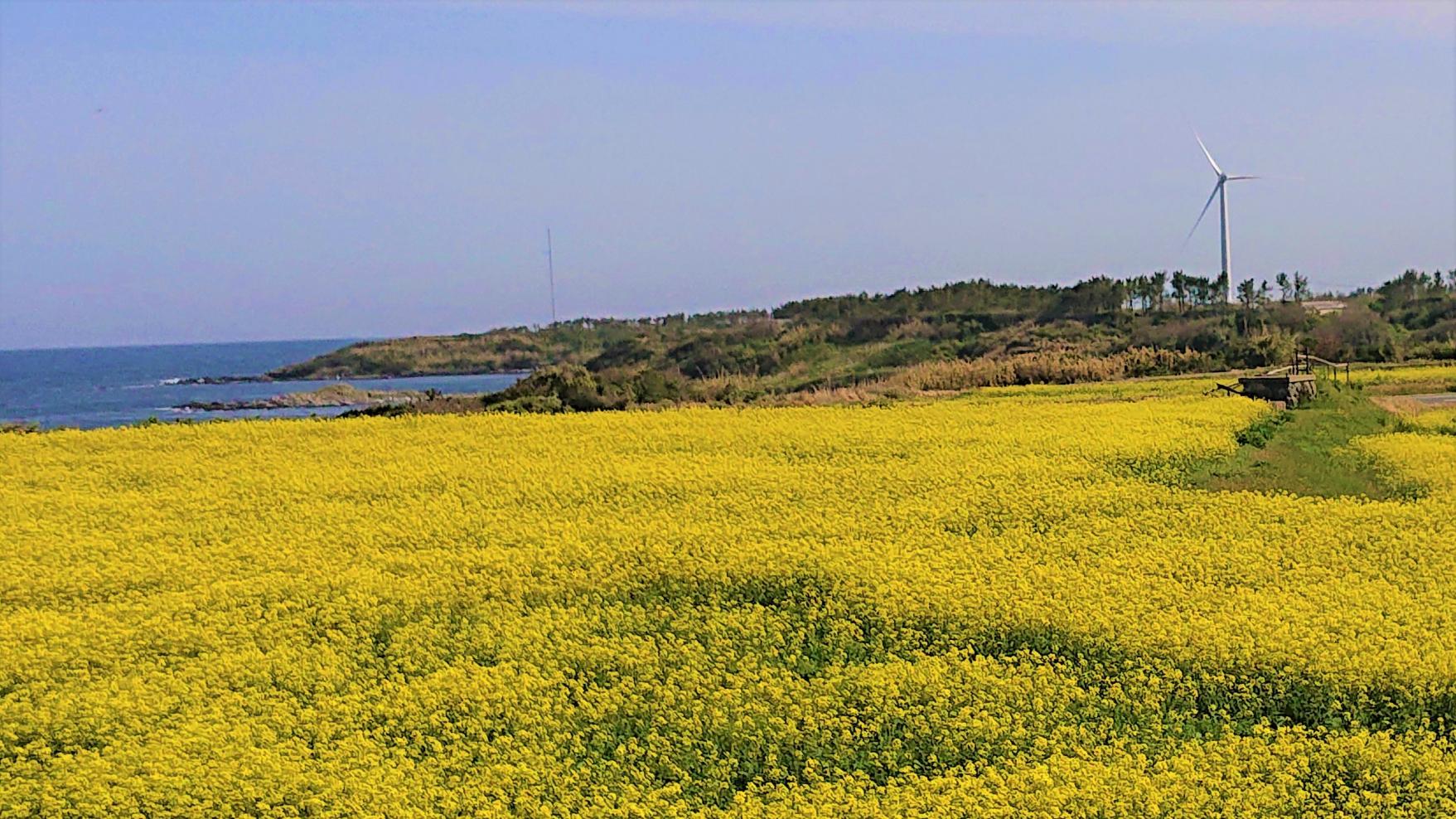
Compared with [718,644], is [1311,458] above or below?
above

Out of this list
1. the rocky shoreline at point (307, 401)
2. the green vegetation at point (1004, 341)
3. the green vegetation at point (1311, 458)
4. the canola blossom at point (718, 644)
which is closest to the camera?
the canola blossom at point (718, 644)

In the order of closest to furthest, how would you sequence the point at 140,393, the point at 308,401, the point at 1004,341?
the point at 1004,341 < the point at 308,401 < the point at 140,393

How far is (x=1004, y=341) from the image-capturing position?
6162 centimetres

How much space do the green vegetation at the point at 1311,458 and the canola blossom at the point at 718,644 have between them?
1098 millimetres

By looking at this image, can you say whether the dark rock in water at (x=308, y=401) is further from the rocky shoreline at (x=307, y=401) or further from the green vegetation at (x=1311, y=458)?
the green vegetation at (x=1311, y=458)

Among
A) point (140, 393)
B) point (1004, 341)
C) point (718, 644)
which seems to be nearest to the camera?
point (718, 644)

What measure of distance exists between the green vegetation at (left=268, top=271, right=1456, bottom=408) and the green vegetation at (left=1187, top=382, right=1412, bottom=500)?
502 inches

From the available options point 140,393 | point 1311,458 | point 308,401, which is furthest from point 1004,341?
point 140,393

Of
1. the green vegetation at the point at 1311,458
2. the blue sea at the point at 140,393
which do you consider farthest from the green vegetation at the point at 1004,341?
the green vegetation at the point at 1311,458

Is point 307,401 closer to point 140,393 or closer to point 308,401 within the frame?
point 308,401

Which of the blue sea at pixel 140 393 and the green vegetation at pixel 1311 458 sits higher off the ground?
the blue sea at pixel 140 393

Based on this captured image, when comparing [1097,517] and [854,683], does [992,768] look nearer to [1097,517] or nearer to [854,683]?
[854,683]

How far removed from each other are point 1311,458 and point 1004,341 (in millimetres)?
40881

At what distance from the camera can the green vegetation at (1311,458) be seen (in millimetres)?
18484
